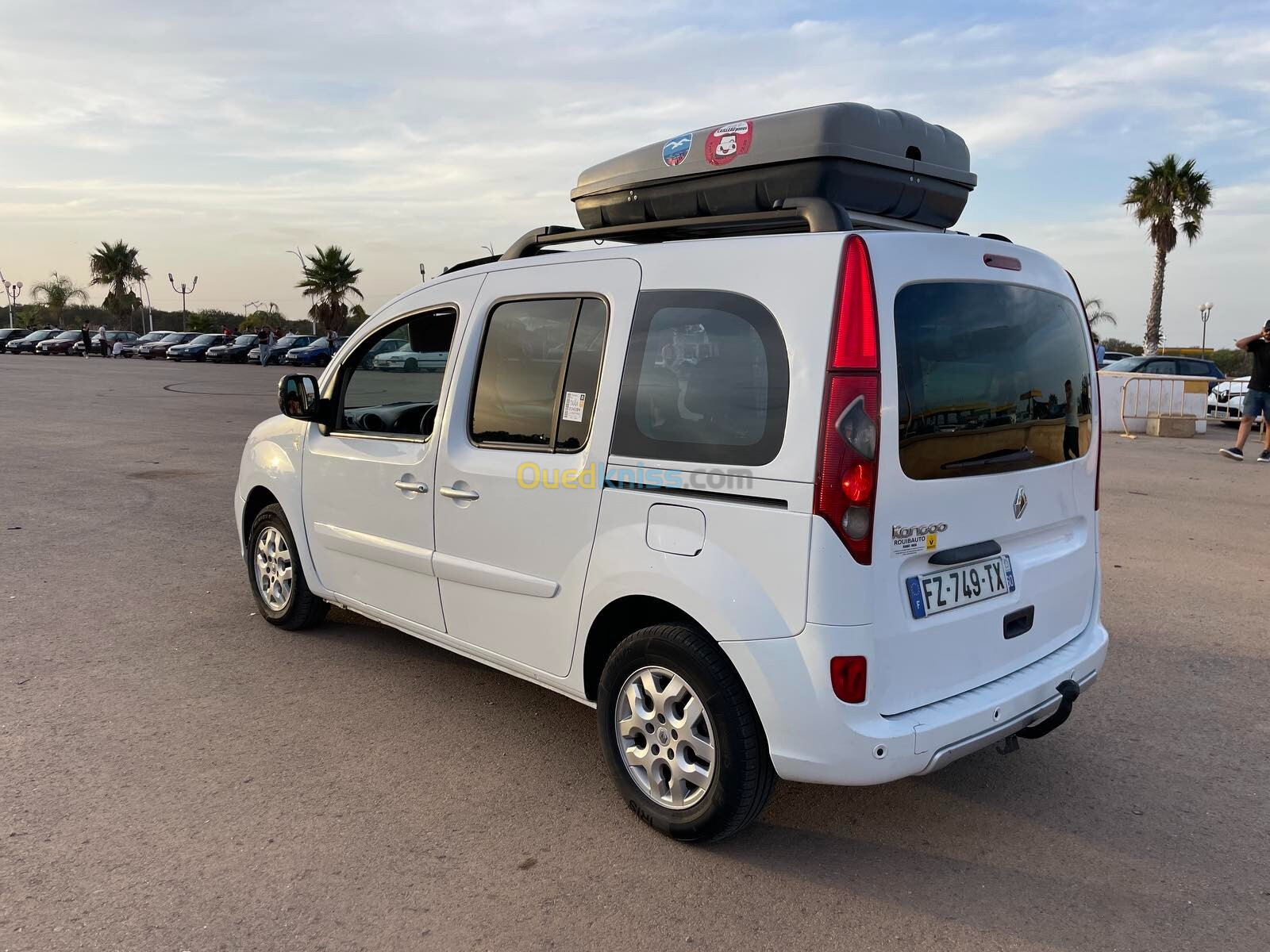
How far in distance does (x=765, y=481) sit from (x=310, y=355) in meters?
46.3

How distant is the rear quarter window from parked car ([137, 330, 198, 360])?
174 ft

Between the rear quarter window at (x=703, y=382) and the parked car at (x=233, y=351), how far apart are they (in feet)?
166

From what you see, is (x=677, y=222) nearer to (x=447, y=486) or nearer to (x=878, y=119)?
(x=878, y=119)

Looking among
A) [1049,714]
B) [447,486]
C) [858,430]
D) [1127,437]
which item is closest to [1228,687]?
[1049,714]

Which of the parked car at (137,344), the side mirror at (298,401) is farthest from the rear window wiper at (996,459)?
the parked car at (137,344)

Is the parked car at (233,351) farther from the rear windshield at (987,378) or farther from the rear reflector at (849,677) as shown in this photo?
the rear reflector at (849,677)

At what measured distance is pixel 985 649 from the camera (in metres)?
3.09

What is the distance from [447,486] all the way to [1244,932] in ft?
9.82

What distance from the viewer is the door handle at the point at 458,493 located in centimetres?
379

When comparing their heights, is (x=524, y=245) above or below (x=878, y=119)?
below

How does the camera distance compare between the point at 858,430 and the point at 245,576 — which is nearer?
the point at 858,430

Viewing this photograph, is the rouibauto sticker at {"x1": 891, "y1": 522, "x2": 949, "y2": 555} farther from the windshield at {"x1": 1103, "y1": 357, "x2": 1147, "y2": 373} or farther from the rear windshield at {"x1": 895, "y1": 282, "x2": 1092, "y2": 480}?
the windshield at {"x1": 1103, "y1": 357, "x2": 1147, "y2": 373}

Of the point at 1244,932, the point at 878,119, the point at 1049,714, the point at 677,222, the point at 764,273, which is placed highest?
the point at 878,119

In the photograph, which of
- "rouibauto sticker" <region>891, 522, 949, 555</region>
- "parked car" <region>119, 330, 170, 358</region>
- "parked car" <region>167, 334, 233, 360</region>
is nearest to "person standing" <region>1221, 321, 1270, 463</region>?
"rouibauto sticker" <region>891, 522, 949, 555</region>
